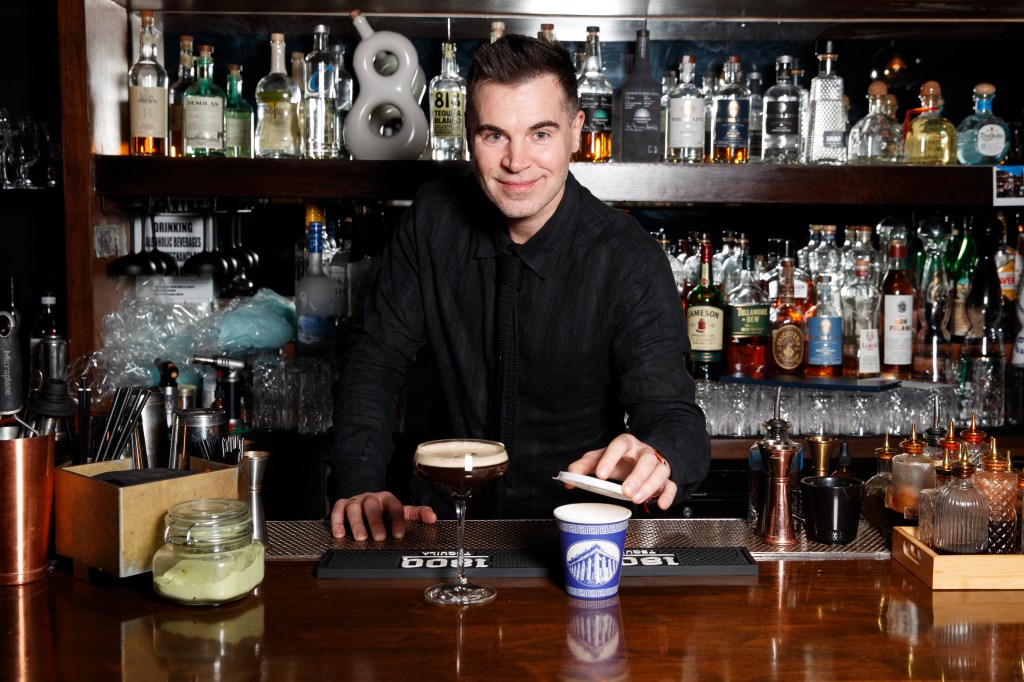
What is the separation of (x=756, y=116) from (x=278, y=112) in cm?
129

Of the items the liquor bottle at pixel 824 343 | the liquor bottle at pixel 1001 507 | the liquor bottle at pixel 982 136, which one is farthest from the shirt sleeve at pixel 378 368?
the liquor bottle at pixel 982 136

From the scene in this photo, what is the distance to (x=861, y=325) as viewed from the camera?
283 cm

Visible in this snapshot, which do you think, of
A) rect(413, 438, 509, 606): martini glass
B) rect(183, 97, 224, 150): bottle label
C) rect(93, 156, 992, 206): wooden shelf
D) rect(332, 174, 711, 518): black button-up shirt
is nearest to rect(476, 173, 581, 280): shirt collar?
rect(332, 174, 711, 518): black button-up shirt

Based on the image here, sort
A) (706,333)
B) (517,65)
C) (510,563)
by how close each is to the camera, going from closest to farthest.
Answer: (510,563), (517,65), (706,333)

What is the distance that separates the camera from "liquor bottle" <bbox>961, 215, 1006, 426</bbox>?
8.89 ft

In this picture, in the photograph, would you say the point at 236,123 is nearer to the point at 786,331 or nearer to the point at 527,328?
the point at 527,328

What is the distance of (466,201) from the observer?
2.21 m

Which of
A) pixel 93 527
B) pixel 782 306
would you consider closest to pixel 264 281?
pixel 782 306

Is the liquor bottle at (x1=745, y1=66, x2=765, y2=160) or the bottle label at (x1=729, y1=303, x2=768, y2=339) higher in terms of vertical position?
the liquor bottle at (x1=745, y1=66, x2=765, y2=160)

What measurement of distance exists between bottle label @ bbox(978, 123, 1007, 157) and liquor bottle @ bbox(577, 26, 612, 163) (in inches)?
38.3

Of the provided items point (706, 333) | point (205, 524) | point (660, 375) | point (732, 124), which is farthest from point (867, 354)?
point (205, 524)

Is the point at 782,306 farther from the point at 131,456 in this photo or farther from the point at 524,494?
the point at 131,456

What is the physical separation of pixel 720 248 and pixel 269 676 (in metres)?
2.19

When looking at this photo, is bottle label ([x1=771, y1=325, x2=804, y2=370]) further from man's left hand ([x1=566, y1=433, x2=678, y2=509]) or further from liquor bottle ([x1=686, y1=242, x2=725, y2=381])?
man's left hand ([x1=566, y1=433, x2=678, y2=509])
